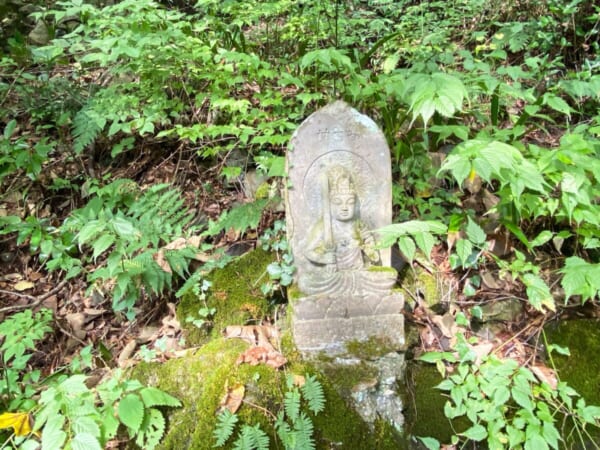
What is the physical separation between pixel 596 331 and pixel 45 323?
12.5 ft

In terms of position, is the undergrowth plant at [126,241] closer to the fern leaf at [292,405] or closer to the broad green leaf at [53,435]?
the broad green leaf at [53,435]

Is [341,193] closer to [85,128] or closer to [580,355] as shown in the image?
[580,355]

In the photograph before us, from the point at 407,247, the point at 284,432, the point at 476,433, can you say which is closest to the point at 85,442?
the point at 284,432

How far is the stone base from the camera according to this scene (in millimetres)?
2539

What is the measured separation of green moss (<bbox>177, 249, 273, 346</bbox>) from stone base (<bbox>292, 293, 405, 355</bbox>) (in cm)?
52

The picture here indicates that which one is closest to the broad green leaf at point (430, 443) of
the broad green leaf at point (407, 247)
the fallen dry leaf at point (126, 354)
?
the broad green leaf at point (407, 247)

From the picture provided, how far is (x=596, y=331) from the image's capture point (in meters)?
2.74

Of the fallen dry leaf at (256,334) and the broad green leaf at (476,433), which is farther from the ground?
the fallen dry leaf at (256,334)

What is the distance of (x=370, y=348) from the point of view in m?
2.56

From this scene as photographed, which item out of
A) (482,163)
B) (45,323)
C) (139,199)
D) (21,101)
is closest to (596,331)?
(482,163)

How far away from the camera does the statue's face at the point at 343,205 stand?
2.54 m

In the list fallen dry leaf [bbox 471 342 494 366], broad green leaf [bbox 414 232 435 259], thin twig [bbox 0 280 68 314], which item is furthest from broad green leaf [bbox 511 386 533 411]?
thin twig [bbox 0 280 68 314]

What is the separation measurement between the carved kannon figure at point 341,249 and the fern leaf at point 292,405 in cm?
60

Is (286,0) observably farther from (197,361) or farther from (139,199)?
(197,361)
